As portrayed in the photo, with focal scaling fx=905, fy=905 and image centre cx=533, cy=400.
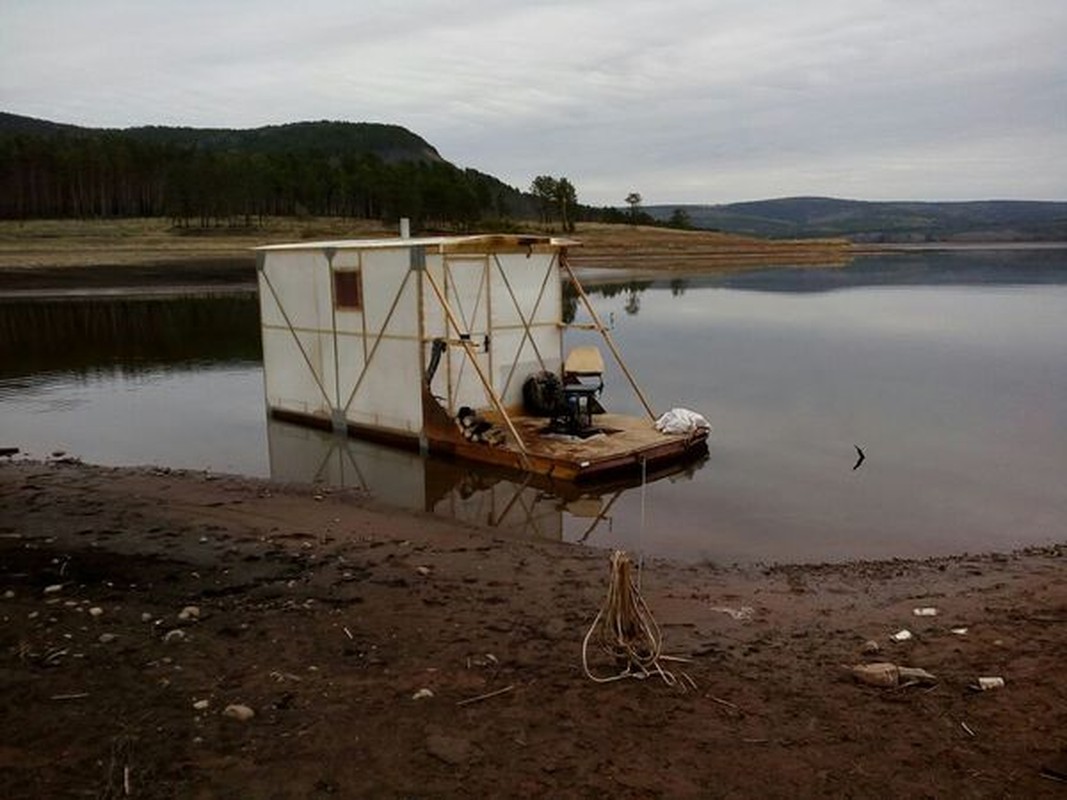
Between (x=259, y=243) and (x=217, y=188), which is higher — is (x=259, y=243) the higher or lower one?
the lower one

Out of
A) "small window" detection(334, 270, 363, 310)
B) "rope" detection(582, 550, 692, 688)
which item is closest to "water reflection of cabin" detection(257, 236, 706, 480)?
"small window" detection(334, 270, 363, 310)

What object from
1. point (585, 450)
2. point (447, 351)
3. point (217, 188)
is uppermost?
point (217, 188)

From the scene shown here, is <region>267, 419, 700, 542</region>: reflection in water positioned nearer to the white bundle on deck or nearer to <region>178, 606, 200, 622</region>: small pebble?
the white bundle on deck

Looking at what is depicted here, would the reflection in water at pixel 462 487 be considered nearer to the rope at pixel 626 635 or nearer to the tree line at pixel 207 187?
the rope at pixel 626 635

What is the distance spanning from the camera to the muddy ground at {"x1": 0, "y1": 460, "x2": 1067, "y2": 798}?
207 inches

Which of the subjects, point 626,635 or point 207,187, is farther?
point 207,187

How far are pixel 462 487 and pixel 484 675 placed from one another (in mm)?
7813

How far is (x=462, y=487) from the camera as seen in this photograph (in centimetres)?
1435

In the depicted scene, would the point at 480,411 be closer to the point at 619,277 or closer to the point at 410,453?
the point at 410,453

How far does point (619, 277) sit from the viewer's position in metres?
70.6

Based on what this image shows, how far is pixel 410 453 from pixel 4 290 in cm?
4362

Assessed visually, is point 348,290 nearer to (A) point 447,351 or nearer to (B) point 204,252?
(A) point 447,351

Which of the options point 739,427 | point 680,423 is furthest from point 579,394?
point 739,427

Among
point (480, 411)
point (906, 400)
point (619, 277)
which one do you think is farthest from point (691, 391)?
point (619, 277)
